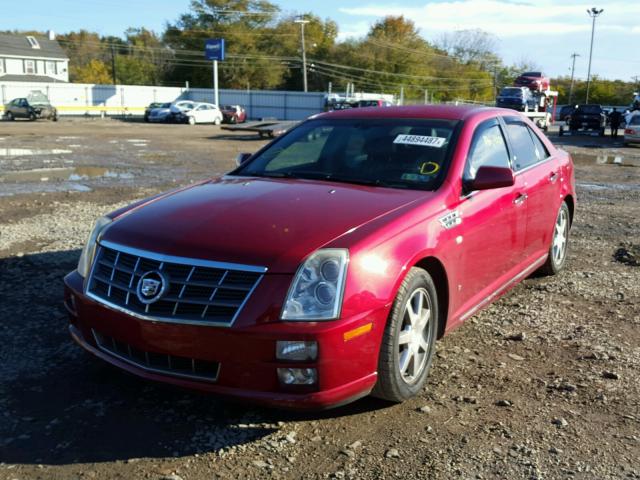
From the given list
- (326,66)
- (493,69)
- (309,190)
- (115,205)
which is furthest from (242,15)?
(309,190)

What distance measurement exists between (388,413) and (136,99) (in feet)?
202

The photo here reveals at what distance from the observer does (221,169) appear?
15484 mm

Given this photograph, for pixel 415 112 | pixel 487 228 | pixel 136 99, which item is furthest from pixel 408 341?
pixel 136 99

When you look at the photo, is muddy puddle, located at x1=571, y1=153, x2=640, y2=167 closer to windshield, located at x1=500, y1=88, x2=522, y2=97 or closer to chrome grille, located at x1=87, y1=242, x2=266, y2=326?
windshield, located at x1=500, y1=88, x2=522, y2=97

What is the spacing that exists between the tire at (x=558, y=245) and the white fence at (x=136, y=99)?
47.6m

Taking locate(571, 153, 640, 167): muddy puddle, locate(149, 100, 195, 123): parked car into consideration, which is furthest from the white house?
locate(571, 153, 640, 167): muddy puddle

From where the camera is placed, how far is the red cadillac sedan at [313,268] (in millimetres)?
3043

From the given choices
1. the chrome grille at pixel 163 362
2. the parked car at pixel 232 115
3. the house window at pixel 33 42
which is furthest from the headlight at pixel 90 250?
the house window at pixel 33 42

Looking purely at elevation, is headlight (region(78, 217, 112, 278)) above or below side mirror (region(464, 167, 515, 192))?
below

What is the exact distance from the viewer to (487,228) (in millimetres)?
4367

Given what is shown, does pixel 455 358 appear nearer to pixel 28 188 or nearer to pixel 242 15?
pixel 28 188

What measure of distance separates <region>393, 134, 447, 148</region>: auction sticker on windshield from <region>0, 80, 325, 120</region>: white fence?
49.2 m

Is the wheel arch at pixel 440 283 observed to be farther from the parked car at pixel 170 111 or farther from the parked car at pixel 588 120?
the parked car at pixel 170 111

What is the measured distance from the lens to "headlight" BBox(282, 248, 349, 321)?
9.94ft
